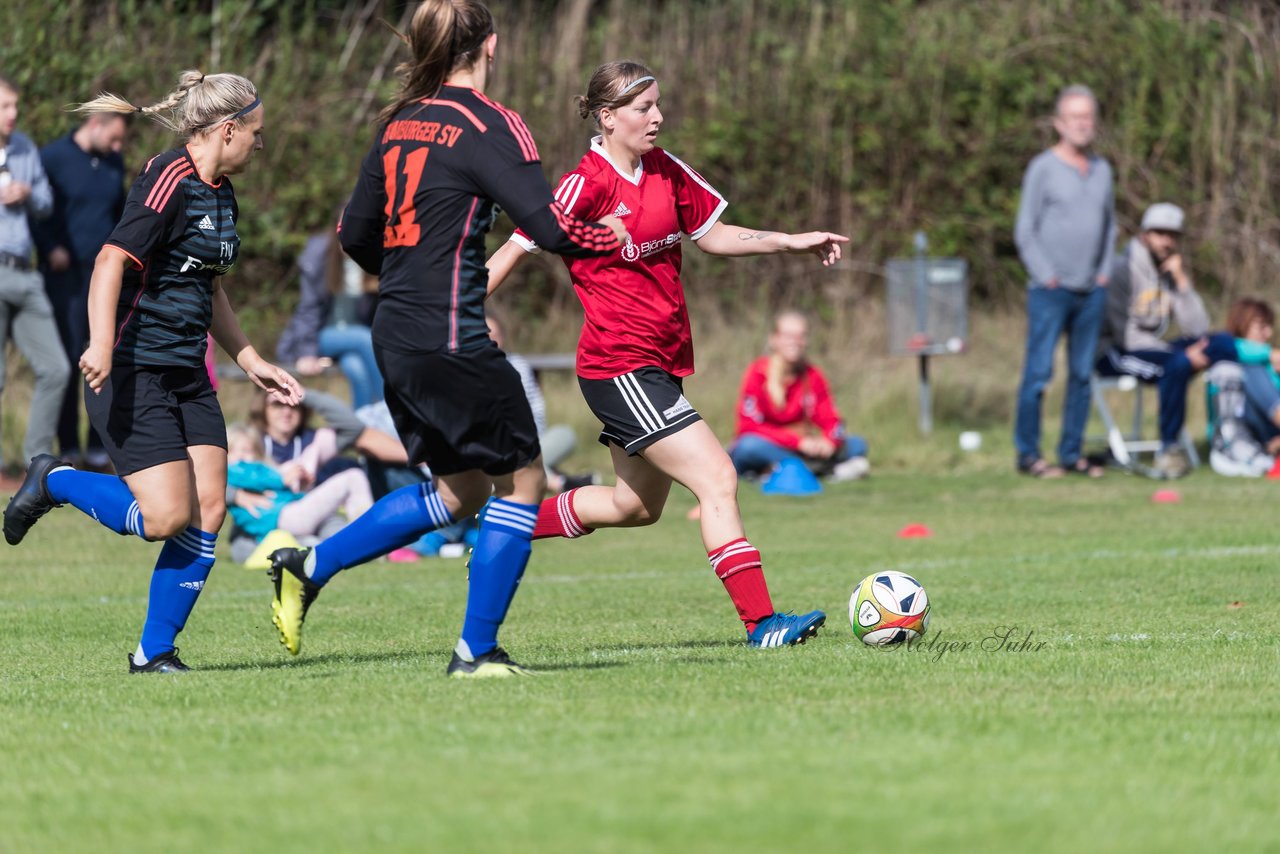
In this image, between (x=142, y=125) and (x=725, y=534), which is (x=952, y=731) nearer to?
(x=725, y=534)

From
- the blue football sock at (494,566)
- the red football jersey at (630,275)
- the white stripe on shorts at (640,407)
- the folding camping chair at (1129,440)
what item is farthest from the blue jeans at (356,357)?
the blue football sock at (494,566)

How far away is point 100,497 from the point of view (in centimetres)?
617

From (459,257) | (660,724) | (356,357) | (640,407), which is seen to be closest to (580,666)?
(640,407)

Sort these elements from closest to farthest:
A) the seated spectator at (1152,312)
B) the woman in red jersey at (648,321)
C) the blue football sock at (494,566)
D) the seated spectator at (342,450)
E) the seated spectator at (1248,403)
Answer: the blue football sock at (494,566)
the woman in red jersey at (648,321)
the seated spectator at (342,450)
the seated spectator at (1248,403)
the seated spectator at (1152,312)

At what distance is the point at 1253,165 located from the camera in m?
19.2

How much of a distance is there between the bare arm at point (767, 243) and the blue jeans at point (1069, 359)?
7.54 m

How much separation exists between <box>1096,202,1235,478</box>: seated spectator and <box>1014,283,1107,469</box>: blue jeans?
52cm

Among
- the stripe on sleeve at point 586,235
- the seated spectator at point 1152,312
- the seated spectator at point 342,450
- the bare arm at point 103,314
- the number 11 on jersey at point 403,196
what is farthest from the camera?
the seated spectator at point 1152,312

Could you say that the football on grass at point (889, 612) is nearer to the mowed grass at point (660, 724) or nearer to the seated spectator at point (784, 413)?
the mowed grass at point (660, 724)

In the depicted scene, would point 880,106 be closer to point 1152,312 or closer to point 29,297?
point 1152,312

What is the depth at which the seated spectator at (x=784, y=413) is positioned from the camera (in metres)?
13.9

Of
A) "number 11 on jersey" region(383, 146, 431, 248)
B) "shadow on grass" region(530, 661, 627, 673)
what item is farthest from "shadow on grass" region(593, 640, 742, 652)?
"number 11 on jersey" region(383, 146, 431, 248)

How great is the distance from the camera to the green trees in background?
1903 centimetres

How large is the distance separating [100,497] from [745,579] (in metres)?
2.17
